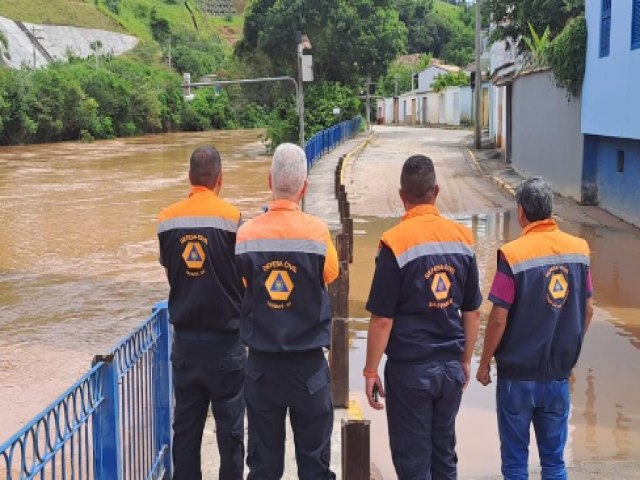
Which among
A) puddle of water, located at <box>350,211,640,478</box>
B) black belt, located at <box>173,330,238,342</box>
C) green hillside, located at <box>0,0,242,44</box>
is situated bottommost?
puddle of water, located at <box>350,211,640,478</box>

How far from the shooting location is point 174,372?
4.18 metres

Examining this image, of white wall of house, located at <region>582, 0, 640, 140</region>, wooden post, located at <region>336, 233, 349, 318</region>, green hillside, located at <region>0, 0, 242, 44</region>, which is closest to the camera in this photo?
wooden post, located at <region>336, 233, 349, 318</region>

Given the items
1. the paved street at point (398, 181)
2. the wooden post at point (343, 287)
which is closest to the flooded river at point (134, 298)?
the paved street at point (398, 181)

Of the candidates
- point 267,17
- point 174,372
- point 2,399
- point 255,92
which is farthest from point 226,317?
point 255,92

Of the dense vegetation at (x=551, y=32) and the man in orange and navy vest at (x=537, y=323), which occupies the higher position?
the dense vegetation at (x=551, y=32)

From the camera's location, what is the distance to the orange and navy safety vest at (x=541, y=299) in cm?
393

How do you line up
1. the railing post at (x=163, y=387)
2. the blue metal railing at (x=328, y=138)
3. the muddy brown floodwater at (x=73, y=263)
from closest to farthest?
the railing post at (x=163, y=387) < the muddy brown floodwater at (x=73, y=263) < the blue metal railing at (x=328, y=138)

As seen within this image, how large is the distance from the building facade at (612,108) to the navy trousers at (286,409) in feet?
37.8

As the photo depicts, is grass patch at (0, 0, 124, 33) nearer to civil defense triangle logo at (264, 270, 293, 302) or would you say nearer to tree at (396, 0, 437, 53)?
tree at (396, 0, 437, 53)

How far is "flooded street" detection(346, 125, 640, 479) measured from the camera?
5848 mm

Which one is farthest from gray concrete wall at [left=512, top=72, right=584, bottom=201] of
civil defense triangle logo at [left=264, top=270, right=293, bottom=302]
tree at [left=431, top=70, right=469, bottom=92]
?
tree at [left=431, top=70, right=469, bottom=92]

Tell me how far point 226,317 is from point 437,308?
3.51 feet

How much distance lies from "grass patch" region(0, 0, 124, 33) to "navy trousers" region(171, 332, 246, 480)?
94536 millimetres

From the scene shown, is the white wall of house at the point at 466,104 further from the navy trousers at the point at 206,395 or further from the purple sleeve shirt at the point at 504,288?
the navy trousers at the point at 206,395
